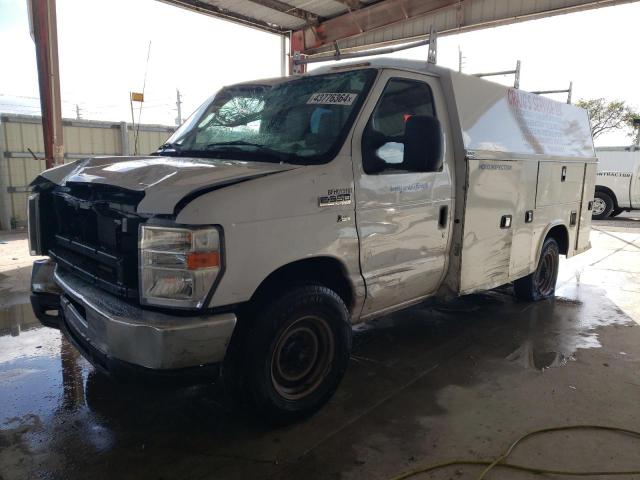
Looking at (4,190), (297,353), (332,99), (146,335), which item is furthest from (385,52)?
(4,190)

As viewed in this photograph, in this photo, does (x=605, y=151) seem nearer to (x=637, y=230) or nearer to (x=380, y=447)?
(x=637, y=230)

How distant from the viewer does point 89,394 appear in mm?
3512

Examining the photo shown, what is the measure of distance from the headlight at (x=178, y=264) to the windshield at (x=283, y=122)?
36.3 inches

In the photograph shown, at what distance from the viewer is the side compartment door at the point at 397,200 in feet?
10.9

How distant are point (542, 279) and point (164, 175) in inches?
195

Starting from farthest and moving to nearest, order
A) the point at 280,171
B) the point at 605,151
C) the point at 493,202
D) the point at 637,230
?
the point at 605,151
the point at 637,230
the point at 493,202
the point at 280,171

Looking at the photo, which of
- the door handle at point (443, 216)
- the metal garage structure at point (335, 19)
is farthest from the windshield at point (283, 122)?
the metal garage structure at point (335, 19)

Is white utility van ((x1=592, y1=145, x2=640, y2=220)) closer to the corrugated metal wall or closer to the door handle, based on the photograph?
the door handle

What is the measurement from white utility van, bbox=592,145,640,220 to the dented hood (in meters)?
15.0

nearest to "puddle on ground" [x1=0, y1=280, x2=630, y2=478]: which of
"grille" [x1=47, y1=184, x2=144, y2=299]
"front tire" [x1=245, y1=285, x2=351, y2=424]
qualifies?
"front tire" [x1=245, y1=285, x2=351, y2=424]

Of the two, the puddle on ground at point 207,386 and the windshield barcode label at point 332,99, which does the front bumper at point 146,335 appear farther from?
the windshield barcode label at point 332,99

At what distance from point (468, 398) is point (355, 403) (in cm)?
82

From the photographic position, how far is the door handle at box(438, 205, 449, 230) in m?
3.96

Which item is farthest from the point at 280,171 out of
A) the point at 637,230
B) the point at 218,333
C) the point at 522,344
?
the point at 637,230
